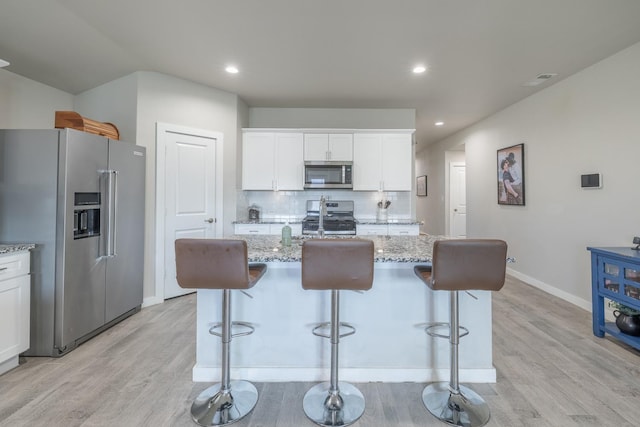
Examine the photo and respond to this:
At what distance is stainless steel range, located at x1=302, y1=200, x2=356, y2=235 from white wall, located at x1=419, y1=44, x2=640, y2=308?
2.51m

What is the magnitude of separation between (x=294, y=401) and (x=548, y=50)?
3.73m

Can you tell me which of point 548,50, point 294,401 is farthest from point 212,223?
point 548,50

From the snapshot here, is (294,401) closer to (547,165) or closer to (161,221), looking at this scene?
(161,221)

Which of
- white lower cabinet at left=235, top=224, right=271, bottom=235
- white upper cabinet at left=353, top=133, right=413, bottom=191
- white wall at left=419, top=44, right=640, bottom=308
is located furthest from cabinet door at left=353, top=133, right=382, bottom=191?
white wall at left=419, top=44, right=640, bottom=308

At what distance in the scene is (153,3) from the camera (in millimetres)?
2188

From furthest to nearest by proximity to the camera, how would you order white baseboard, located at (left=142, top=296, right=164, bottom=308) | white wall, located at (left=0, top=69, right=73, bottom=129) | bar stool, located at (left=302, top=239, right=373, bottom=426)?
white baseboard, located at (left=142, top=296, right=164, bottom=308)
white wall, located at (left=0, top=69, right=73, bottom=129)
bar stool, located at (left=302, top=239, right=373, bottom=426)

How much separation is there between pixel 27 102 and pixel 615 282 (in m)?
6.21

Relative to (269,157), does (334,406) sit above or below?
below

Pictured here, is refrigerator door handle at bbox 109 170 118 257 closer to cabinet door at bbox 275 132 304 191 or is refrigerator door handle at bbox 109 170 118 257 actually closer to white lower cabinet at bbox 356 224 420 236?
cabinet door at bbox 275 132 304 191

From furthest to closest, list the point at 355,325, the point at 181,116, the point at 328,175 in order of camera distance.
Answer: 1. the point at 328,175
2. the point at 181,116
3. the point at 355,325

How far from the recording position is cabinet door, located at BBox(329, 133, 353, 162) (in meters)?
4.36

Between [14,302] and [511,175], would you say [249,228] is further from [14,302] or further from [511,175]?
[511,175]

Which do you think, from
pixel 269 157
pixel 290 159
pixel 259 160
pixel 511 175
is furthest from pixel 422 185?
pixel 259 160

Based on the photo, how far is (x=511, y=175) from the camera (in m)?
4.47
